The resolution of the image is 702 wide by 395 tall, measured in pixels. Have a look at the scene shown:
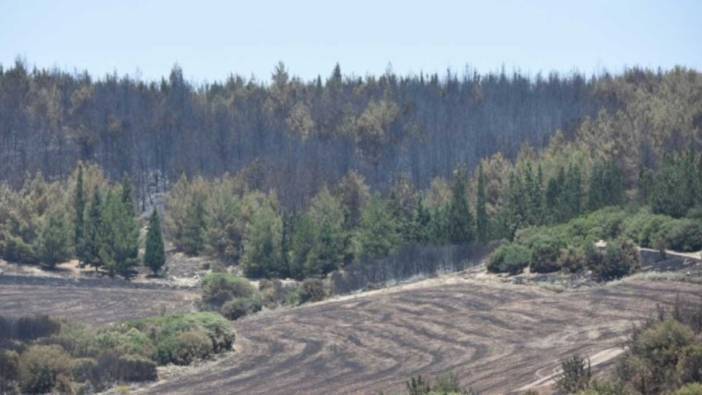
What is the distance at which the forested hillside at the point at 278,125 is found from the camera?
12012 cm

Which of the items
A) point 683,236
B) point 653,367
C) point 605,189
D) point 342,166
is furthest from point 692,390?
point 342,166

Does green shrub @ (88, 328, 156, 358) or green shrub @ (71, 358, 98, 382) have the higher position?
green shrub @ (88, 328, 156, 358)

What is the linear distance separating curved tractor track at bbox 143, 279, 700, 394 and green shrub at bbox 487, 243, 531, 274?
2458 millimetres

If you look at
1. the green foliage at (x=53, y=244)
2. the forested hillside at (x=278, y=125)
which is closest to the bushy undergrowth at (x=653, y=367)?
the green foliage at (x=53, y=244)

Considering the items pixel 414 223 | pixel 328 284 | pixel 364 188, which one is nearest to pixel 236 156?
pixel 364 188

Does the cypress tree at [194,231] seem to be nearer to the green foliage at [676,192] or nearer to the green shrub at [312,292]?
the green shrub at [312,292]

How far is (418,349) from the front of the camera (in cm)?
4047

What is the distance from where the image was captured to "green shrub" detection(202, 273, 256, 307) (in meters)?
63.5

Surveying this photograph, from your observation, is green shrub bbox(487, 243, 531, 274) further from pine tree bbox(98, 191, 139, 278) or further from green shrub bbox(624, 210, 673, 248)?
pine tree bbox(98, 191, 139, 278)

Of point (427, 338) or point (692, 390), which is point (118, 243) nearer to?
point (427, 338)

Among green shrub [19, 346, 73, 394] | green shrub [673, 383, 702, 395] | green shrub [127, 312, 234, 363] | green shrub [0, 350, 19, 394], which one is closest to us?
green shrub [673, 383, 702, 395]

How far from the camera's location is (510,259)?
187ft

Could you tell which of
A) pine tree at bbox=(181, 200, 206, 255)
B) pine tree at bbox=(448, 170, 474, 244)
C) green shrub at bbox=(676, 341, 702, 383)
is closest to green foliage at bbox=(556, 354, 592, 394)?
green shrub at bbox=(676, 341, 702, 383)

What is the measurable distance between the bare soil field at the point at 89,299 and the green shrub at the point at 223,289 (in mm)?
1123
